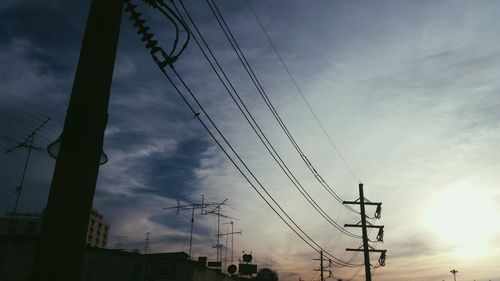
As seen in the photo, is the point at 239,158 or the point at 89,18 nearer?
the point at 89,18

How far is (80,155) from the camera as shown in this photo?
4.43 meters

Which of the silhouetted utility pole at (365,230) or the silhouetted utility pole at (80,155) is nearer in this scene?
the silhouetted utility pole at (80,155)

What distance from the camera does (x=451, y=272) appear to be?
113062 mm

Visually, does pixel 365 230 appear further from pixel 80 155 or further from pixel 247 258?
pixel 80 155

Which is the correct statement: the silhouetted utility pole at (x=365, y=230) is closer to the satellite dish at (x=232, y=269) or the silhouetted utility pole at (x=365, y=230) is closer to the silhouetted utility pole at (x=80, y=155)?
the satellite dish at (x=232, y=269)

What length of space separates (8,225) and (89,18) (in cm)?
18926

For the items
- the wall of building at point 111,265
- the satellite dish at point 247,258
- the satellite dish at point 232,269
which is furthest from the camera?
the satellite dish at point 247,258

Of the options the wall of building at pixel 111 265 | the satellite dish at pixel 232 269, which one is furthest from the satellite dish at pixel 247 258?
the wall of building at pixel 111 265

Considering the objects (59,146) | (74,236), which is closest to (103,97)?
(59,146)

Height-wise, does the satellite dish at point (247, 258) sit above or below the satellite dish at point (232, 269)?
above

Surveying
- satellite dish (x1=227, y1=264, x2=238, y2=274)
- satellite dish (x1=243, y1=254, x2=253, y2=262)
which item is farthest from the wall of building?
satellite dish (x1=243, y1=254, x2=253, y2=262)

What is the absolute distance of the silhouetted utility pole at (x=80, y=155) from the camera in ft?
13.3

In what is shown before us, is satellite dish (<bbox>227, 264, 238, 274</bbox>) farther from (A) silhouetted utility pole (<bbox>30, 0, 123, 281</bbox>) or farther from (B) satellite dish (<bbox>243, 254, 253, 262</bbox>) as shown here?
(A) silhouetted utility pole (<bbox>30, 0, 123, 281</bbox>)

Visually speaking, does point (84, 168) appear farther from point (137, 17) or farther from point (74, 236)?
point (137, 17)
